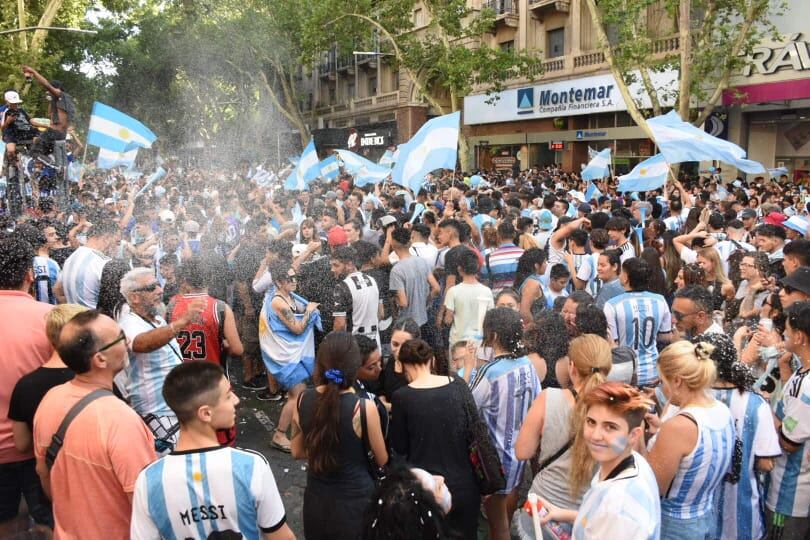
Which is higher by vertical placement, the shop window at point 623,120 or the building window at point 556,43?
the building window at point 556,43

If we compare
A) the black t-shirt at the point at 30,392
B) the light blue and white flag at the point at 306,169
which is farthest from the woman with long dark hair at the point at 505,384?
the light blue and white flag at the point at 306,169

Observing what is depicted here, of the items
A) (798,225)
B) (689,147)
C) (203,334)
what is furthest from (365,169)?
(203,334)

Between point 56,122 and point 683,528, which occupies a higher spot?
point 56,122

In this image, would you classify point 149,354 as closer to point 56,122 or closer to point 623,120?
point 56,122

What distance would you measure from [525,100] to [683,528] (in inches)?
1026

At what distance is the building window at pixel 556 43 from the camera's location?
2662 centimetres

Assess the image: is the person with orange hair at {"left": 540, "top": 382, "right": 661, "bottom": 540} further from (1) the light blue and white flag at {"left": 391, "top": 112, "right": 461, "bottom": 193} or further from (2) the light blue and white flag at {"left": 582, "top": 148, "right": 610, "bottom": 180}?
(2) the light blue and white flag at {"left": 582, "top": 148, "right": 610, "bottom": 180}

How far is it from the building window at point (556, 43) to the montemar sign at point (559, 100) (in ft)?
5.50

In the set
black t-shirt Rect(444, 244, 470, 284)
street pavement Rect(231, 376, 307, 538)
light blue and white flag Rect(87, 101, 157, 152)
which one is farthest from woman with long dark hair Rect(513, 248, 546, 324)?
light blue and white flag Rect(87, 101, 157, 152)

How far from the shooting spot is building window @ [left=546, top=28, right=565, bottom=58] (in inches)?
1048

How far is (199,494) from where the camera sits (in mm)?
2279

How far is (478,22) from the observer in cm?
2306

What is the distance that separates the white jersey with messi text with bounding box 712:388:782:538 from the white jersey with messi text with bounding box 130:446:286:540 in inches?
85.1

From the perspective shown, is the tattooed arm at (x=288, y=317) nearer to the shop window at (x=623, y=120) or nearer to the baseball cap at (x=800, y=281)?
the baseball cap at (x=800, y=281)
